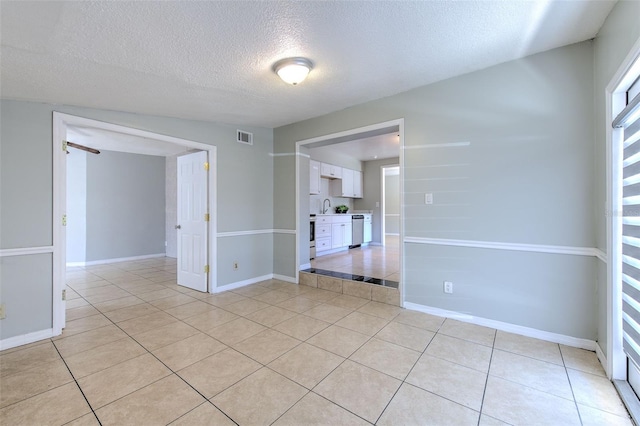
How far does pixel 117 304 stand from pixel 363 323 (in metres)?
3.19

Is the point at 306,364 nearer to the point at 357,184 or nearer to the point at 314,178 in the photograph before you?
the point at 314,178

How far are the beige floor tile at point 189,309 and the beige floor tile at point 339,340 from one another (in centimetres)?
155

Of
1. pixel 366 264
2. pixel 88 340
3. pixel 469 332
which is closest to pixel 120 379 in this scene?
pixel 88 340

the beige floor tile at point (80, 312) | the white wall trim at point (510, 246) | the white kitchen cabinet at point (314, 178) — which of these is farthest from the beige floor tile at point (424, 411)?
the white kitchen cabinet at point (314, 178)

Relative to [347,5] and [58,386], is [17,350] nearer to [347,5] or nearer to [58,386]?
[58,386]

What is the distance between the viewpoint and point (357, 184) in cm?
800

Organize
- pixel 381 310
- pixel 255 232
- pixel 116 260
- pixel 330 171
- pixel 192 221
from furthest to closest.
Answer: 1. pixel 330 171
2. pixel 116 260
3. pixel 255 232
4. pixel 192 221
5. pixel 381 310

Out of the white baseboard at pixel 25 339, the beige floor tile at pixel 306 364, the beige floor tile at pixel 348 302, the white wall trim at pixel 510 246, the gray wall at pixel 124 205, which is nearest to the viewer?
the beige floor tile at pixel 306 364

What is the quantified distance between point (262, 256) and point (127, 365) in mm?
2570

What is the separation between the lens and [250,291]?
3.99 m

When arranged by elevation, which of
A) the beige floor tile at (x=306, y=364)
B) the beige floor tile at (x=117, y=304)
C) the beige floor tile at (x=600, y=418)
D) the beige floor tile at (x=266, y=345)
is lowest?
the beige floor tile at (x=117, y=304)

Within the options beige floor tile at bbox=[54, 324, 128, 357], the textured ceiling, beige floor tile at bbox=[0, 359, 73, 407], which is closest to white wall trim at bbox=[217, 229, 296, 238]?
beige floor tile at bbox=[54, 324, 128, 357]

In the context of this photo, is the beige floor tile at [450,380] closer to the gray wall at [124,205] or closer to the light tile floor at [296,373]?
the light tile floor at [296,373]

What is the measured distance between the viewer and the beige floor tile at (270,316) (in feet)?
9.45
